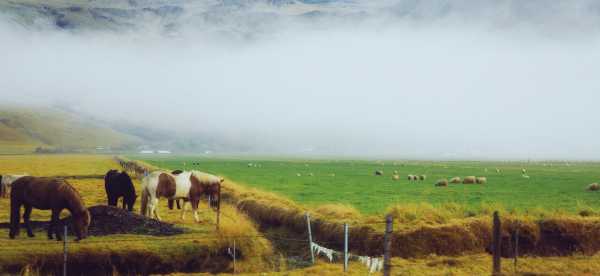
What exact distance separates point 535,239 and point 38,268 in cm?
2083

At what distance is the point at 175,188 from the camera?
30.7 metres

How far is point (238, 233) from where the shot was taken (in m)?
25.7

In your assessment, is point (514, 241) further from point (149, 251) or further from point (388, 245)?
point (149, 251)

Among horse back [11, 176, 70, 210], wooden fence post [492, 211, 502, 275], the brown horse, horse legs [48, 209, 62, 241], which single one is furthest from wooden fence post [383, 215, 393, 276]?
horse legs [48, 209, 62, 241]

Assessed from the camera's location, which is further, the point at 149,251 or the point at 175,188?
the point at 175,188

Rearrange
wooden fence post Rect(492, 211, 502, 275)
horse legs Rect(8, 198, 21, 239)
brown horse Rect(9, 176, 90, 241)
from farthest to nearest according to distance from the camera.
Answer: brown horse Rect(9, 176, 90, 241)
horse legs Rect(8, 198, 21, 239)
wooden fence post Rect(492, 211, 502, 275)

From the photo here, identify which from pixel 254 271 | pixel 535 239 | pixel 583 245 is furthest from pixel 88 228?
pixel 583 245

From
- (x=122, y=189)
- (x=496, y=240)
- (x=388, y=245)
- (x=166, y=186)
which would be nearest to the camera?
(x=388, y=245)

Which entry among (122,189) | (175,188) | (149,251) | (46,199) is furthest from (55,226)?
(122,189)

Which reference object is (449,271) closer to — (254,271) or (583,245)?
(254,271)

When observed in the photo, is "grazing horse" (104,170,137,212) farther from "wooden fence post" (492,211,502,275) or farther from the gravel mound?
"wooden fence post" (492,211,502,275)

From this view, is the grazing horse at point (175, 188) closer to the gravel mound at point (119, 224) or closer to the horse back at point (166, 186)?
the horse back at point (166, 186)

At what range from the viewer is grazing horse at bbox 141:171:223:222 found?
1172 inches

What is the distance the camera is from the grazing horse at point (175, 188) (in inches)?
1172
